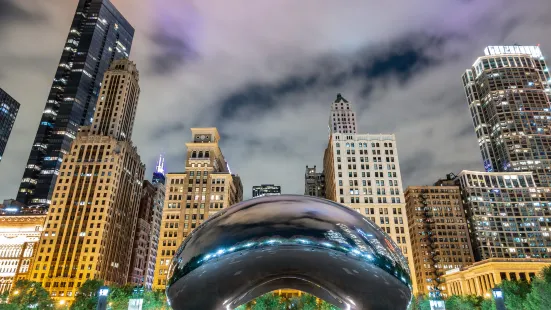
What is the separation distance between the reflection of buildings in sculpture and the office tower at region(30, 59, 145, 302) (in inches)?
222

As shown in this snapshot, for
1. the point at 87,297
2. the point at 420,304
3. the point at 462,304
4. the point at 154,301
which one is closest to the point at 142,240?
the point at 87,297

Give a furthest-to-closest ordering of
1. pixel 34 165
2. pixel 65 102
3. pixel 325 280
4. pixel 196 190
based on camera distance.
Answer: pixel 65 102 → pixel 34 165 → pixel 196 190 → pixel 325 280

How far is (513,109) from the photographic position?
167750 mm

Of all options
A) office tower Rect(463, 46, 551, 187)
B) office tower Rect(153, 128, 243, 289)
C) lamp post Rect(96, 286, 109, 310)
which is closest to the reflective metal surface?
lamp post Rect(96, 286, 109, 310)

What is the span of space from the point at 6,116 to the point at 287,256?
20209cm

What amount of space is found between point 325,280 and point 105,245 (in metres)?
118

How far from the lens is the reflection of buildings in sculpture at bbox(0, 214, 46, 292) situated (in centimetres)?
10494

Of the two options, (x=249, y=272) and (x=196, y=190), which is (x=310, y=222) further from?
(x=196, y=190)

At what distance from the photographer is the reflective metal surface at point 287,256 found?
509 cm

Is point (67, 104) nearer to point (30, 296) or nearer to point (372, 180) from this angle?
point (30, 296)

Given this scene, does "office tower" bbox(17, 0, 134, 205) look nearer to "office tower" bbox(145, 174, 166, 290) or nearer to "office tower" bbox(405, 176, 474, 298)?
"office tower" bbox(145, 174, 166, 290)

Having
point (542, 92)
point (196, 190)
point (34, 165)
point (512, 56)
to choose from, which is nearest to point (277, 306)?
point (196, 190)

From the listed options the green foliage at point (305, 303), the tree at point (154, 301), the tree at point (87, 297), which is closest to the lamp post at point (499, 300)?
the green foliage at point (305, 303)

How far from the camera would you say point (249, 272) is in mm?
5305
